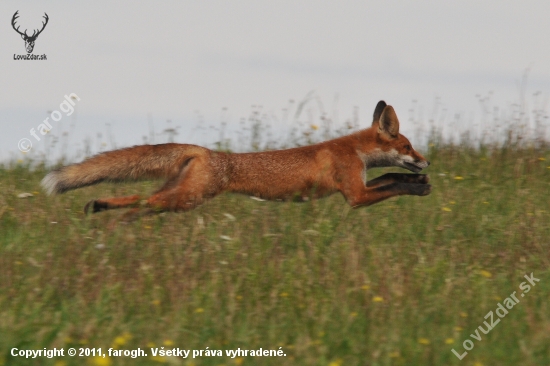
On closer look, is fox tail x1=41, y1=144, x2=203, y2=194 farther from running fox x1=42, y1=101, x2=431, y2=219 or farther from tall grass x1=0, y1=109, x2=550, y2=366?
tall grass x1=0, y1=109, x2=550, y2=366

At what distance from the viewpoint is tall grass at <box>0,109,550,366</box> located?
166 inches

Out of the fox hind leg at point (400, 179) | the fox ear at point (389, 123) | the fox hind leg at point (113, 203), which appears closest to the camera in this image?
the fox hind leg at point (113, 203)

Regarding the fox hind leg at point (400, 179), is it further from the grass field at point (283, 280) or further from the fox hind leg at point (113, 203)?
the fox hind leg at point (113, 203)

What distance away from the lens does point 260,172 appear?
24.0ft

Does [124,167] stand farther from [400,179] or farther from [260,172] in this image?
[400,179]

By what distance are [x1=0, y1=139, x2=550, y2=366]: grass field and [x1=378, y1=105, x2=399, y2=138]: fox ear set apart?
823mm

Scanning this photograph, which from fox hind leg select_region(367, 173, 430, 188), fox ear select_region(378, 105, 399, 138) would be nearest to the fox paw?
fox hind leg select_region(367, 173, 430, 188)

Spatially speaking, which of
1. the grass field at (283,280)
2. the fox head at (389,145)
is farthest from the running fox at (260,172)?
the grass field at (283,280)

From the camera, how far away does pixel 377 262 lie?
18.7 feet

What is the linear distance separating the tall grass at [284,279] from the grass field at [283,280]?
0.05 ft

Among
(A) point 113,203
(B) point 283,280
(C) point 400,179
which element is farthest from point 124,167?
(C) point 400,179

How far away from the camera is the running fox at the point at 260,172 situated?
6871mm

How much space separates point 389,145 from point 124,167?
304cm

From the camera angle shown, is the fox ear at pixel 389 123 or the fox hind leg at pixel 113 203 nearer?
the fox hind leg at pixel 113 203
